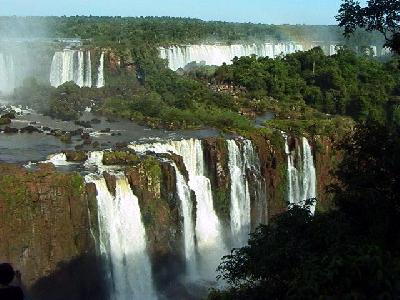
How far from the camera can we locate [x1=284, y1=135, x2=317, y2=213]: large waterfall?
26812mm

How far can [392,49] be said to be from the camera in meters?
9.79

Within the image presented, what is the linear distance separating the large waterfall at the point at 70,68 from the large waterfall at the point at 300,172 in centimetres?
1723

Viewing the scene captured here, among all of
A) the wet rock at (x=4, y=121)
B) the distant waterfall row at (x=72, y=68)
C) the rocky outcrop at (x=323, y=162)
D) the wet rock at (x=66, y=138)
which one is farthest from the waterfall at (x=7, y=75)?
the rocky outcrop at (x=323, y=162)

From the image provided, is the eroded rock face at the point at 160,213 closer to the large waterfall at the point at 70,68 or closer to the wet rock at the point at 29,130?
the wet rock at the point at 29,130

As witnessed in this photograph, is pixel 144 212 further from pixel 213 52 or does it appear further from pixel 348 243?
pixel 213 52

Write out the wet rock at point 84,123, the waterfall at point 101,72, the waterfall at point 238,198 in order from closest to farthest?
the waterfall at point 238,198
the wet rock at point 84,123
the waterfall at point 101,72

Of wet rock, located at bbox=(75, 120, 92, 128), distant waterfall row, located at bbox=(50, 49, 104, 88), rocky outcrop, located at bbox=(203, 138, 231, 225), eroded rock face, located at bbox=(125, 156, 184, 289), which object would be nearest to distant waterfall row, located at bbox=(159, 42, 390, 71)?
distant waterfall row, located at bbox=(50, 49, 104, 88)

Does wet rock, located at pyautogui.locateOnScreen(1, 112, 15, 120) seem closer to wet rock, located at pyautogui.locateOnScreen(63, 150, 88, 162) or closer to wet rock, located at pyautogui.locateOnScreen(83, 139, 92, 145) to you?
wet rock, located at pyautogui.locateOnScreen(83, 139, 92, 145)

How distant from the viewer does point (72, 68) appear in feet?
129

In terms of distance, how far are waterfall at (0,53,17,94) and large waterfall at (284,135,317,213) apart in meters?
19.5

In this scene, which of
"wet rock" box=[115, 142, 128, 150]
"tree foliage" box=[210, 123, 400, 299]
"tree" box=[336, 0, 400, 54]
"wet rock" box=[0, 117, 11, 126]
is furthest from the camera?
"wet rock" box=[0, 117, 11, 126]

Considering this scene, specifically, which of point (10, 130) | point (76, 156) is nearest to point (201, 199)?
point (76, 156)

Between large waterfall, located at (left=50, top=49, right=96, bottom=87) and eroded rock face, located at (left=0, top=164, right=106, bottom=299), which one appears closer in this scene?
eroded rock face, located at (left=0, top=164, right=106, bottom=299)

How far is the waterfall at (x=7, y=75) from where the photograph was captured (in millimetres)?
37688
